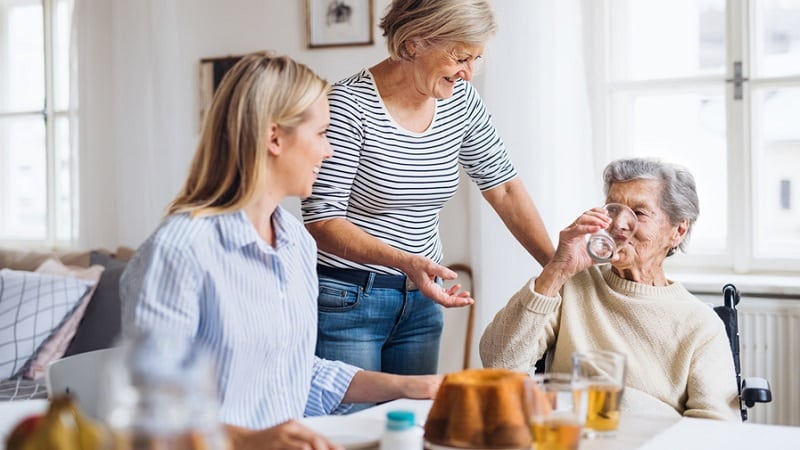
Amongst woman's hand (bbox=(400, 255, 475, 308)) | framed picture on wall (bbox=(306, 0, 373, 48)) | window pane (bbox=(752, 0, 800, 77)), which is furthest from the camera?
framed picture on wall (bbox=(306, 0, 373, 48))

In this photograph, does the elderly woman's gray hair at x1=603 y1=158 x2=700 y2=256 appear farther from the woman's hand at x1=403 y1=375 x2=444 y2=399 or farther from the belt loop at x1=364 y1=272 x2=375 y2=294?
the woman's hand at x1=403 y1=375 x2=444 y2=399

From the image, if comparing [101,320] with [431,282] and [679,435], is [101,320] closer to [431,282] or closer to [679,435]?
[431,282]

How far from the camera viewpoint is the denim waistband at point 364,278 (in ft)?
7.59

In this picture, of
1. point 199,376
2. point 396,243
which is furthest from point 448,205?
point 199,376

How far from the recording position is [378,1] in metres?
3.95

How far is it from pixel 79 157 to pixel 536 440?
3.83 m

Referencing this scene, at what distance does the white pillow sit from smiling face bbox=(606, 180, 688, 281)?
2.37 m

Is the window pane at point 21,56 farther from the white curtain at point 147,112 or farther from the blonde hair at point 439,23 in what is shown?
the blonde hair at point 439,23

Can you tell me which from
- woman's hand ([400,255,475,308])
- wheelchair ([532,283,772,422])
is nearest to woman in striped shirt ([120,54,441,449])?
woman's hand ([400,255,475,308])

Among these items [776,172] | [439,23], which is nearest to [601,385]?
[439,23]

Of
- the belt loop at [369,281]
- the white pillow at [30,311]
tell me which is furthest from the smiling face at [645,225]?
the white pillow at [30,311]

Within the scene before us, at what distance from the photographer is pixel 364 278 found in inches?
91.1

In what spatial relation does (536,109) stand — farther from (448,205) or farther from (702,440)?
(702,440)

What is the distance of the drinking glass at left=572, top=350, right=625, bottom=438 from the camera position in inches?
56.7
